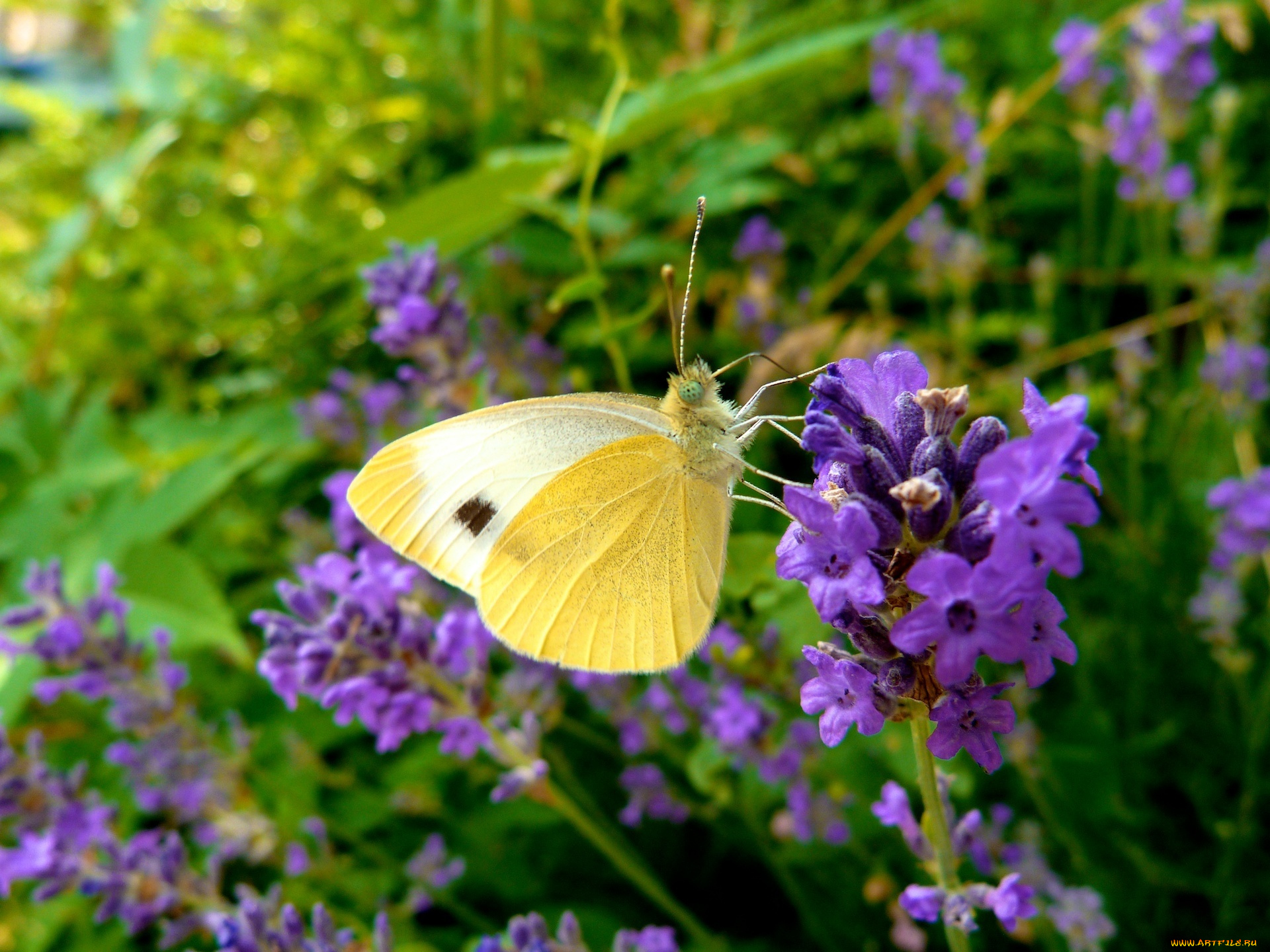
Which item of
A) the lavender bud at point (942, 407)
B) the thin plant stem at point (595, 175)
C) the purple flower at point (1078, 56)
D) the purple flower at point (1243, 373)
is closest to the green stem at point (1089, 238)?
the purple flower at point (1078, 56)

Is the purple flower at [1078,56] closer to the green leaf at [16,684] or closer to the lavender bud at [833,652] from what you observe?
the lavender bud at [833,652]

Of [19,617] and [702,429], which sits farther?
[19,617]

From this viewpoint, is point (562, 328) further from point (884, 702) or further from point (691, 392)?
point (884, 702)

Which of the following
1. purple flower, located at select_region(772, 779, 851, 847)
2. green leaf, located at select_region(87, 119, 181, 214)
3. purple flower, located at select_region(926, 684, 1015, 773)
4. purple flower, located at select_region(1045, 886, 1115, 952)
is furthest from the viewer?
green leaf, located at select_region(87, 119, 181, 214)

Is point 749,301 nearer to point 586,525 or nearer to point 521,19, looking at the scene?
point 586,525

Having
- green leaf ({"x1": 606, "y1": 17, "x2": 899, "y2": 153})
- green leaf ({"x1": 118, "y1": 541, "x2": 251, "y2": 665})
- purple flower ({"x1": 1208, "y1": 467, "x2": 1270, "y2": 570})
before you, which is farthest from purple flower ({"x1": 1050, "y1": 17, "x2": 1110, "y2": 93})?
green leaf ({"x1": 118, "y1": 541, "x2": 251, "y2": 665})

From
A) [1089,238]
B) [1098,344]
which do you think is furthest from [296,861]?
[1089,238]

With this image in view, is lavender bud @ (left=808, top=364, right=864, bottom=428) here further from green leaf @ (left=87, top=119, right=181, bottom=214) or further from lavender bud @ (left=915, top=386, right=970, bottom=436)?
green leaf @ (left=87, top=119, right=181, bottom=214)
